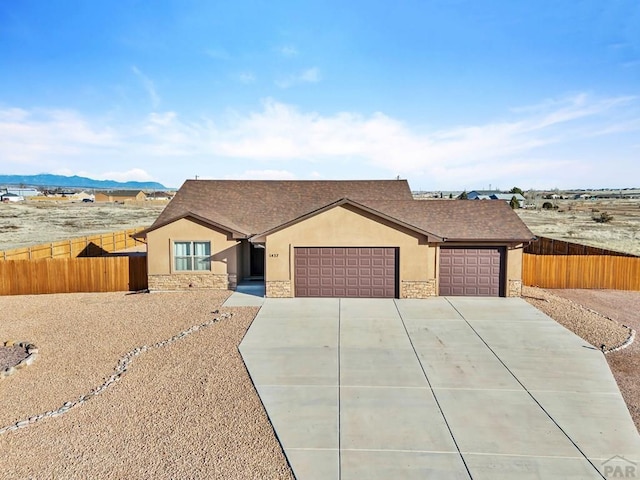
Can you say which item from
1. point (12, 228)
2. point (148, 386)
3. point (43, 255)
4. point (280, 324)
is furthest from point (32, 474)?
point (12, 228)

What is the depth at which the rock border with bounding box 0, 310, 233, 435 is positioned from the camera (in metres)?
8.01

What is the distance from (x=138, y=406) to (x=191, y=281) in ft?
33.8

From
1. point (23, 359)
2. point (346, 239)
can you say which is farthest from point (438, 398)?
point (23, 359)

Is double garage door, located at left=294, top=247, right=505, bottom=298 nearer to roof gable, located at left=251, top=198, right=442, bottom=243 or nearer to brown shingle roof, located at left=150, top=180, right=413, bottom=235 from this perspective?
roof gable, located at left=251, top=198, right=442, bottom=243

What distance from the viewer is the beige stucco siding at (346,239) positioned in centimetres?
1709

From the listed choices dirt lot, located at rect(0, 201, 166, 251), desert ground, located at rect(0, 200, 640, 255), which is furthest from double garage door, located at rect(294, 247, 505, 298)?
dirt lot, located at rect(0, 201, 166, 251)

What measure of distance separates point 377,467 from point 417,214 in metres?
13.9

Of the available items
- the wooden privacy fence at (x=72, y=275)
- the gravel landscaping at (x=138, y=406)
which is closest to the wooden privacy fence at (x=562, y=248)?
the gravel landscaping at (x=138, y=406)

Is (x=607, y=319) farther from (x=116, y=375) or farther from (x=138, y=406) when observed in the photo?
(x=116, y=375)

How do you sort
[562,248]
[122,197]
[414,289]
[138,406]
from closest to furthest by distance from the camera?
[138,406], [414,289], [562,248], [122,197]

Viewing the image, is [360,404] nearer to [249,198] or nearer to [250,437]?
[250,437]

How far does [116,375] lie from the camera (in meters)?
9.99

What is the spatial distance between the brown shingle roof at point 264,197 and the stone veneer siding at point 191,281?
2.36 m

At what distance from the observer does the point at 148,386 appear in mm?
9430
